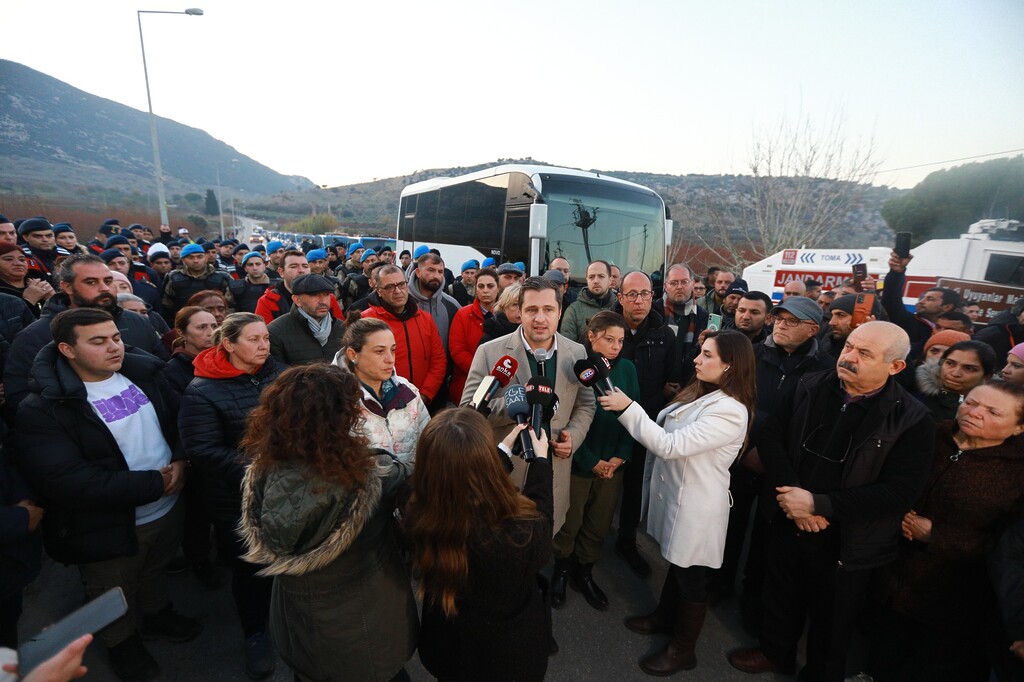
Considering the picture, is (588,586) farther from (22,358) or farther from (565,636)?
(22,358)

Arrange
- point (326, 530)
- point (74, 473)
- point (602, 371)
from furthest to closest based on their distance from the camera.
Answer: point (602, 371) < point (74, 473) < point (326, 530)

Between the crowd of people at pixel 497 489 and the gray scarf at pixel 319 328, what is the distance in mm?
46

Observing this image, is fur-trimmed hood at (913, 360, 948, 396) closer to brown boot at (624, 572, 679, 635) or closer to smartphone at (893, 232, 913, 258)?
smartphone at (893, 232, 913, 258)

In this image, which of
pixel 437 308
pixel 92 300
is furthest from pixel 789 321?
pixel 92 300

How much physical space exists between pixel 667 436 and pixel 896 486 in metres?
1.10

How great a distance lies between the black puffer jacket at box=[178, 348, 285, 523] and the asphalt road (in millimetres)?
1069

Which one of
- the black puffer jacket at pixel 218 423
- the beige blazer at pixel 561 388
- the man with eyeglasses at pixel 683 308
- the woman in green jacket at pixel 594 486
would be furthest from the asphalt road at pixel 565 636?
the man with eyeglasses at pixel 683 308

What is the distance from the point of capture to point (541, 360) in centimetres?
275

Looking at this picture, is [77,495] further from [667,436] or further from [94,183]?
[94,183]

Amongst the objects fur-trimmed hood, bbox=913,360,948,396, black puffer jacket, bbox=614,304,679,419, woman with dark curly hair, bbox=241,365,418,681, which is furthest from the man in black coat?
fur-trimmed hood, bbox=913,360,948,396

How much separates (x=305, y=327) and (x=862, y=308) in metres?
4.64

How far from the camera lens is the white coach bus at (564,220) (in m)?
7.99

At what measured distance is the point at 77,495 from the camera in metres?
2.27

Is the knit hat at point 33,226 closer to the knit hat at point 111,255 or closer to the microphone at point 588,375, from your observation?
the knit hat at point 111,255
